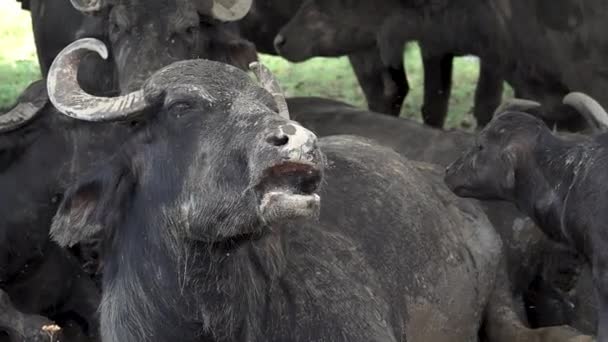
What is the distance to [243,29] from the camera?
11.8m

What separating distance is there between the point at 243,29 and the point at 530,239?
488 cm

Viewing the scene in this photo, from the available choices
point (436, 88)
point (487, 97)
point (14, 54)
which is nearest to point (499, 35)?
point (487, 97)

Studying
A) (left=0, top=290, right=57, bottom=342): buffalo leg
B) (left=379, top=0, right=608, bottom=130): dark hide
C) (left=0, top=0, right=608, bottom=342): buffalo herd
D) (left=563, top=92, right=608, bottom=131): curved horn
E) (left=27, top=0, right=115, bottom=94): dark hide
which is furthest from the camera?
(left=379, top=0, right=608, bottom=130): dark hide

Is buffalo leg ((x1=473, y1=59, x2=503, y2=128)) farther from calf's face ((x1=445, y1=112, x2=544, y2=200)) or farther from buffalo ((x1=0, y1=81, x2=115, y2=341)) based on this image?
buffalo ((x1=0, y1=81, x2=115, y2=341))

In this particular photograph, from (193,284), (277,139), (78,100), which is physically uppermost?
(277,139)

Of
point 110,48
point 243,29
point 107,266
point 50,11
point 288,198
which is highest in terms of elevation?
point 288,198

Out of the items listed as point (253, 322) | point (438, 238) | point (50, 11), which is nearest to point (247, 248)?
point (253, 322)

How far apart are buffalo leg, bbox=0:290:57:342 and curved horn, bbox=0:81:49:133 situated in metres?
1.01

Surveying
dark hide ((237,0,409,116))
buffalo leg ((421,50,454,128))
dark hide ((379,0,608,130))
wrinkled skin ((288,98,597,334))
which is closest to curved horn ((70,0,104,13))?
wrinkled skin ((288,98,597,334))

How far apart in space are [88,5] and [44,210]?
133 centimetres

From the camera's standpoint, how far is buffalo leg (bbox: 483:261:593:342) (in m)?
6.77

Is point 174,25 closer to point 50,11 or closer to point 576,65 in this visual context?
point 50,11

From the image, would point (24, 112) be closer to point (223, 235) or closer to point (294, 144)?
point (223, 235)

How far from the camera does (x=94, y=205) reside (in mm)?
5504
